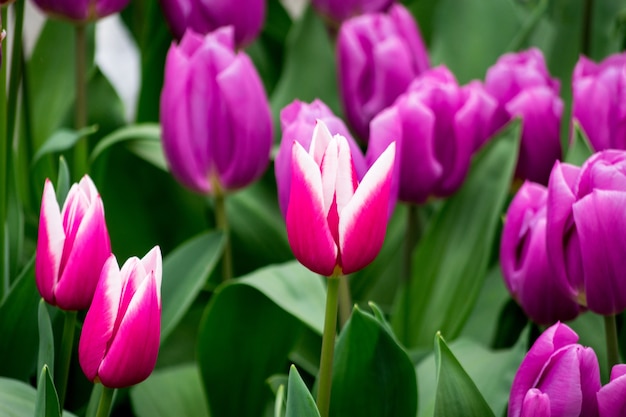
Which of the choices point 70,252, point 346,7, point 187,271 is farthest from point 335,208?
point 346,7

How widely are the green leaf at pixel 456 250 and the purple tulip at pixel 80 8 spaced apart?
28 cm

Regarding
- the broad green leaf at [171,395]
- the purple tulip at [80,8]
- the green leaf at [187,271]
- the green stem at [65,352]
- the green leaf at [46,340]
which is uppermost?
the purple tulip at [80,8]

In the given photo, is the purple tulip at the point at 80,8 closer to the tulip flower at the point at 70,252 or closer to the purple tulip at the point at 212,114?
the purple tulip at the point at 212,114

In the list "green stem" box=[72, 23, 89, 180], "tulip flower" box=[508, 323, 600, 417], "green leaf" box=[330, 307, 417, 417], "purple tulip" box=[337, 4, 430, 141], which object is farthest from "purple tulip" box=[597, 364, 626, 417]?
"green stem" box=[72, 23, 89, 180]

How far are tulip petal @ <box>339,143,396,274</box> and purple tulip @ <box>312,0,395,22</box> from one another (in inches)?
20.3

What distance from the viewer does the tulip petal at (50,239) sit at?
45cm

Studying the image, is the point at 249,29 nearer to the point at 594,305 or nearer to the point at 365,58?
the point at 365,58

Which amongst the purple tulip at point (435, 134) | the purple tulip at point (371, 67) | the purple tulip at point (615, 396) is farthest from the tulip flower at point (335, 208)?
the purple tulip at point (371, 67)

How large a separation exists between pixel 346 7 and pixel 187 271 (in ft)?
1.24

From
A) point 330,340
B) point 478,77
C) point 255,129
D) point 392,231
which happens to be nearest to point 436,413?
point 330,340

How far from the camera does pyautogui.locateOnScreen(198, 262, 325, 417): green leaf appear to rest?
618mm

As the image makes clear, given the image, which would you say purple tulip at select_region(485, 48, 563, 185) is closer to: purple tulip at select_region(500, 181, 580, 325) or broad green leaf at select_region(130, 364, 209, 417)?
purple tulip at select_region(500, 181, 580, 325)

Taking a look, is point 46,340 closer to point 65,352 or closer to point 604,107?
point 65,352

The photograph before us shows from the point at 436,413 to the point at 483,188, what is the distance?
263 millimetres
